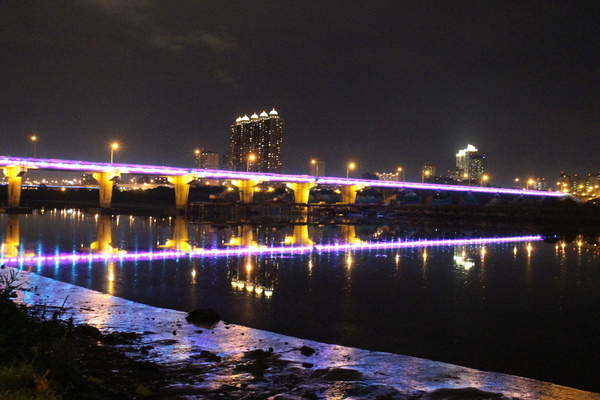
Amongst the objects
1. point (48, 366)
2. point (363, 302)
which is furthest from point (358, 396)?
point (363, 302)

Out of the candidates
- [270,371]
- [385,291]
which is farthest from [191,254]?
[270,371]

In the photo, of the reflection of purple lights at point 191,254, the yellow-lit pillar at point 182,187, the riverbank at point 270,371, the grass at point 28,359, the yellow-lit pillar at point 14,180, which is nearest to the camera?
the grass at point 28,359

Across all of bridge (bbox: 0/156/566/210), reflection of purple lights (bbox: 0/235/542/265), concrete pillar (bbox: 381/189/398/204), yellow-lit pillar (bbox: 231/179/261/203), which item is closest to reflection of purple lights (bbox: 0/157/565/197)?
bridge (bbox: 0/156/566/210)

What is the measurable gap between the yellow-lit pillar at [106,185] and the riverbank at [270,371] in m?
Result: 77.2

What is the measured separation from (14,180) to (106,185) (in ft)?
44.2

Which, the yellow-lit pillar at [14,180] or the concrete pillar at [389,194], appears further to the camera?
the concrete pillar at [389,194]

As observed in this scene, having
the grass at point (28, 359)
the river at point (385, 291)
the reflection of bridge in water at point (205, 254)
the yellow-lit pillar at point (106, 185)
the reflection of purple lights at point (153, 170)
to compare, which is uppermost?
the reflection of purple lights at point (153, 170)

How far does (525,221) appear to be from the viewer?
76.7m

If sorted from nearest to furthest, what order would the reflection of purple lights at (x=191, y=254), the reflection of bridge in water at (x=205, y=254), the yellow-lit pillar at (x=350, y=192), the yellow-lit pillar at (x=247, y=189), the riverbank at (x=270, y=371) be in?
the riverbank at (x=270, y=371) < the reflection of bridge in water at (x=205, y=254) < the reflection of purple lights at (x=191, y=254) < the yellow-lit pillar at (x=247, y=189) < the yellow-lit pillar at (x=350, y=192)

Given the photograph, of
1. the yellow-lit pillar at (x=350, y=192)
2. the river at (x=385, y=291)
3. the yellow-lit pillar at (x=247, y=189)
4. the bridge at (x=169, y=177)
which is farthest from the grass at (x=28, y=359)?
the yellow-lit pillar at (x=350, y=192)

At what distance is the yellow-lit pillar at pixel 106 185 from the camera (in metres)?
83.6

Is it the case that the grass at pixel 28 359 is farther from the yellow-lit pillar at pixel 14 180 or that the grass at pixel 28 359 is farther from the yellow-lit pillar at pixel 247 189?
the yellow-lit pillar at pixel 247 189

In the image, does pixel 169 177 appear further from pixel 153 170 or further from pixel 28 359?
pixel 28 359

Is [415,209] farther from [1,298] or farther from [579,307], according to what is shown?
[1,298]
